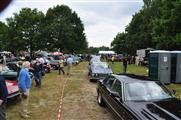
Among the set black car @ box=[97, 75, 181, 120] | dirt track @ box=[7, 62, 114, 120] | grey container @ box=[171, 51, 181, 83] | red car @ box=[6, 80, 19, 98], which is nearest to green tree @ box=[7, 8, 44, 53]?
grey container @ box=[171, 51, 181, 83]

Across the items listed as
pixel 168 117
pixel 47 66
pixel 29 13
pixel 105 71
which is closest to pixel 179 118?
pixel 168 117

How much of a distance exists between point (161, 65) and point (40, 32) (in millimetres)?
40327

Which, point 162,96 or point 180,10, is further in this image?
point 180,10

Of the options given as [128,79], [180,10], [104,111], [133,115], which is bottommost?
[104,111]

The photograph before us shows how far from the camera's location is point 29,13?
5525cm

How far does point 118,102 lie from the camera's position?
7.70 m

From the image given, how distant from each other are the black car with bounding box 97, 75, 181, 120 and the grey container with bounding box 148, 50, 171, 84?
1005 cm

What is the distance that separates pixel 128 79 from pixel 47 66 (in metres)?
20.5

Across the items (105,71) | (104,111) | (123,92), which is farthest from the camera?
(105,71)

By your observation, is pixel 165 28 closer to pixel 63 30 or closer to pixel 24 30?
pixel 63 30

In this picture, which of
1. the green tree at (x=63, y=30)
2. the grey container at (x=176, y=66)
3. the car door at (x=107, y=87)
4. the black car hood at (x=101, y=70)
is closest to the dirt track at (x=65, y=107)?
the car door at (x=107, y=87)

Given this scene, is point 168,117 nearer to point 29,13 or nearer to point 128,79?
point 128,79

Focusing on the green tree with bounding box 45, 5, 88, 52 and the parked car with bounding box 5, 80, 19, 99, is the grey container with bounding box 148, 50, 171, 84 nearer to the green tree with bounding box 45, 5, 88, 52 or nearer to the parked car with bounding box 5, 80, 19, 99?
the parked car with bounding box 5, 80, 19, 99

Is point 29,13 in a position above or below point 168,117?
above
